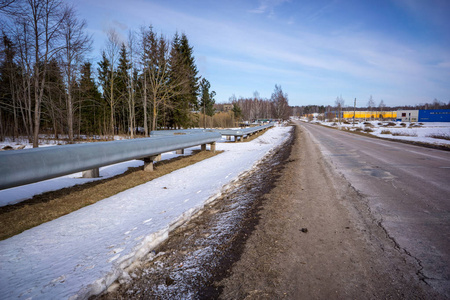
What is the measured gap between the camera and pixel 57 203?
414 cm

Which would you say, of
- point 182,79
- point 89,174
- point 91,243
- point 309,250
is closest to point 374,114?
point 182,79

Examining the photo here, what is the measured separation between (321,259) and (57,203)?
4360 millimetres

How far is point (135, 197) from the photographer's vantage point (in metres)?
4.55

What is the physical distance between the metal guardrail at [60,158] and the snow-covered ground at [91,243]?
708 millimetres

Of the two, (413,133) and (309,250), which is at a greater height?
(413,133)

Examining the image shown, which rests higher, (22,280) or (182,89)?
(182,89)

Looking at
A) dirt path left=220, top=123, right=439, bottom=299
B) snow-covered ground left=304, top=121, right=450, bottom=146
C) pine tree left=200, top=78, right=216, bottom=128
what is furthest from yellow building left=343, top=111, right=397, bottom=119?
dirt path left=220, top=123, right=439, bottom=299

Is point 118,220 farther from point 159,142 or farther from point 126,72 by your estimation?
point 126,72

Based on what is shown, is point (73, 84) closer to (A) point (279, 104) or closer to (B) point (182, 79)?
(B) point (182, 79)

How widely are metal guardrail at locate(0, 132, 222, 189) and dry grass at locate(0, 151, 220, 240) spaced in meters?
0.62

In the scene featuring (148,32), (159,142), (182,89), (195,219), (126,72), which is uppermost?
(148,32)

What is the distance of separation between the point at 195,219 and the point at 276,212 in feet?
4.21

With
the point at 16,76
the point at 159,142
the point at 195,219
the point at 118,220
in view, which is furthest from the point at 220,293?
the point at 16,76

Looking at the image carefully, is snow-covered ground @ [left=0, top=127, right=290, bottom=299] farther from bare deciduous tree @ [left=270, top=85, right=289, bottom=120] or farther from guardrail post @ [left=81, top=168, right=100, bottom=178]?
bare deciduous tree @ [left=270, top=85, right=289, bottom=120]
